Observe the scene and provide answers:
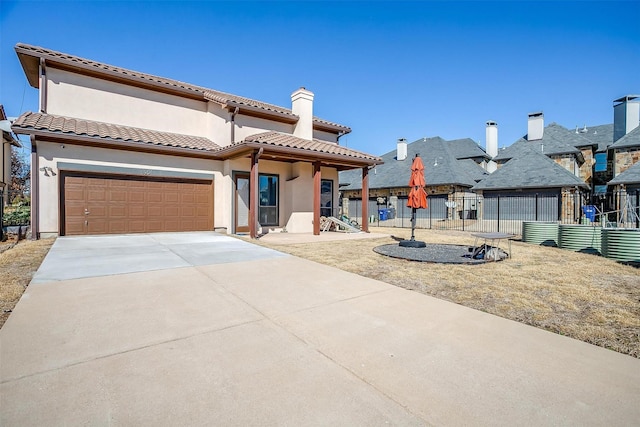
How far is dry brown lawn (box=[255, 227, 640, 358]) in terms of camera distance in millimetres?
3816

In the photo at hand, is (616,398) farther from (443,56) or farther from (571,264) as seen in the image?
(443,56)

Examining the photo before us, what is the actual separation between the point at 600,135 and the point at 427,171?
19994 mm

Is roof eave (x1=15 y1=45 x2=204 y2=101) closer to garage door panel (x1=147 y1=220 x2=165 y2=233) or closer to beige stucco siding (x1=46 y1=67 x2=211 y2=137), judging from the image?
beige stucco siding (x1=46 y1=67 x2=211 y2=137)

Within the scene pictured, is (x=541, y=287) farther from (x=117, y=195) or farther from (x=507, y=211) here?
(x=507, y=211)

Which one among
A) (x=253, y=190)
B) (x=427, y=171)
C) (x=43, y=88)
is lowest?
(x=253, y=190)

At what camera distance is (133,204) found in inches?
475

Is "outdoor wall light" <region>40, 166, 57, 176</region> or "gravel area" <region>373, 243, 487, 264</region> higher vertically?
"outdoor wall light" <region>40, 166, 57, 176</region>

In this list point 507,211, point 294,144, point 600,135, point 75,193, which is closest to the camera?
point 75,193

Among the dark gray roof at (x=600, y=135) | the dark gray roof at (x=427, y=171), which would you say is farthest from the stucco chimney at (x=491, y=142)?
the dark gray roof at (x=600, y=135)

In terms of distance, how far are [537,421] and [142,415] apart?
269 cm

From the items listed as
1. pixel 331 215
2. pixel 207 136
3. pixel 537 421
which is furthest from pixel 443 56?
pixel 537 421

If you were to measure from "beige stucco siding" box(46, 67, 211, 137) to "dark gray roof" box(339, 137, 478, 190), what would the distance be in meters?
19.2

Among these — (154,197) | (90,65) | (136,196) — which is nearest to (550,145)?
(154,197)

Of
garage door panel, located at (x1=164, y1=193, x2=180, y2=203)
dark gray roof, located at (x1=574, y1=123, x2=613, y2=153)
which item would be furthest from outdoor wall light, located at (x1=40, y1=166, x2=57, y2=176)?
dark gray roof, located at (x1=574, y1=123, x2=613, y2=153)
